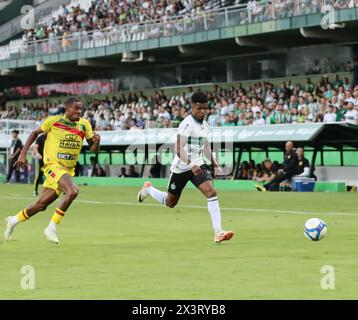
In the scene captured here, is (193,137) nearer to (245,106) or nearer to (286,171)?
(286,171)

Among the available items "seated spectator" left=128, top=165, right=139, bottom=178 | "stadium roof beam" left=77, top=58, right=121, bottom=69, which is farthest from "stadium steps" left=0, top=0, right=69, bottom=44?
"seated spectator" left=128, top=165, right=139, bottom=178

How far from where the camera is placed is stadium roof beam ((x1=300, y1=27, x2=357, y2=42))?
4078 centimetres

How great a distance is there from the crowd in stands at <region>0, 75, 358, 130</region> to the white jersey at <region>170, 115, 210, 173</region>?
1750 centimetres

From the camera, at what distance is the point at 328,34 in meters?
41.6

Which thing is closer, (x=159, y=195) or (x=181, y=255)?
(x=181, y=255)

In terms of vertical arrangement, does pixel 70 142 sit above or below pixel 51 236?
above

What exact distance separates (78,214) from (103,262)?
10158mm

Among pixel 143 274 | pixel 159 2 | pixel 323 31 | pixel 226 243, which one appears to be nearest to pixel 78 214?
pixel 226 243

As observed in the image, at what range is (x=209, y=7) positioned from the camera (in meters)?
44.7

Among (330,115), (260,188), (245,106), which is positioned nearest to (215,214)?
(260,188)

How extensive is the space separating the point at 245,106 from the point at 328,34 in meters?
5.54

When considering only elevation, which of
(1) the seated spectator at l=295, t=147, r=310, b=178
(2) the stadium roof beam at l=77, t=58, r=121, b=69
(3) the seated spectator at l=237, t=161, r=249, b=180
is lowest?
(3) the seated spectator at l=237, t=161, r=249, b=180

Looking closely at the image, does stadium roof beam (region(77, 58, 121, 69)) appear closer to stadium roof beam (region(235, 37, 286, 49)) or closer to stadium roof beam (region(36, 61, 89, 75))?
stadium roof beam (region(36, 61, 89, 75))

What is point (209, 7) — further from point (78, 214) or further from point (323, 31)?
point (78, 214)
